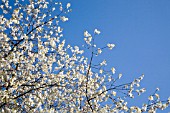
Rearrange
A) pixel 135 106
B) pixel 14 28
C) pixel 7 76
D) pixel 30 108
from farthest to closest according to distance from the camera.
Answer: pixel 14 28, pixel 30 108, pixel 7 76, pixel 135 106

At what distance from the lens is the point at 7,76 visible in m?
10.2

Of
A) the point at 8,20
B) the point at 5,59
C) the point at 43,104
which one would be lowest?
the point at 43,104

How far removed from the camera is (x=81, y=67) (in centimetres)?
1209

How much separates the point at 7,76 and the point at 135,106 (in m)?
4.12

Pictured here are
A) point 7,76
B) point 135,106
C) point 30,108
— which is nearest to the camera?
point 135,106

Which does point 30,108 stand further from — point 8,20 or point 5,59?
point 8,20

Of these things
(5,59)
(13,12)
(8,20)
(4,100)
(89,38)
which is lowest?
(4,100)

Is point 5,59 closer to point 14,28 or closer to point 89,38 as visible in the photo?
point 14,28

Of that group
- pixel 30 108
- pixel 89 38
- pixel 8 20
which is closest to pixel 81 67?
pixel 89 38

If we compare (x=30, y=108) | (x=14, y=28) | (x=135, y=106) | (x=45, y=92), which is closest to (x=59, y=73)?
(x=45, y=92)

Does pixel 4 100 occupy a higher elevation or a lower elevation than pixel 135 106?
higher

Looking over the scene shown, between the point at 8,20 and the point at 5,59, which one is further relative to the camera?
the point at 8,20

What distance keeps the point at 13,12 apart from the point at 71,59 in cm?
285

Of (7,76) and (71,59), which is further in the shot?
(71,59)
